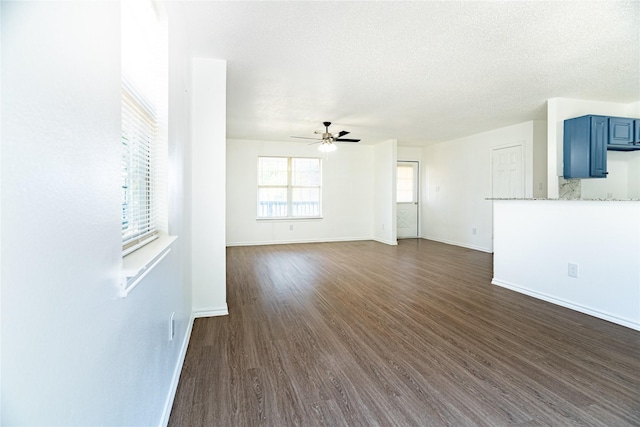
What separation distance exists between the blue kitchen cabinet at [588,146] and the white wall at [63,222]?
501cm

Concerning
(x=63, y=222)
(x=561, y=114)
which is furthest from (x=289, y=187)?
(x=63, y=222)

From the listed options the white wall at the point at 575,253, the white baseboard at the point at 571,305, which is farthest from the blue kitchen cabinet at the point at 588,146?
the white baseboard at the point at 571,305

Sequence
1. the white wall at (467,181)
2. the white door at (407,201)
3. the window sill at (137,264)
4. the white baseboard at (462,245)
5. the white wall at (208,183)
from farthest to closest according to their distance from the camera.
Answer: the white door at (407,201)
the white baseboard at (462,245)
the white wall at (467,181)
the white wall at (208,183)
the window sill at (137,264)

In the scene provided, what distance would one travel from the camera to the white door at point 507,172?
5645 millimetres

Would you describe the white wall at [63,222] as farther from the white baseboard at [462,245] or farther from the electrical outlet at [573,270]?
the white baseboard at [462,245]

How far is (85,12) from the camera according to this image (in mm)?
706

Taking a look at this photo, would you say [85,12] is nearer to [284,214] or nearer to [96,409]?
[96,409]

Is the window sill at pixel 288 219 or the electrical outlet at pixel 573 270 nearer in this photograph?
the electrical outlet at pixel 573 270

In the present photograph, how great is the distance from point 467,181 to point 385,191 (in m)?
1.78

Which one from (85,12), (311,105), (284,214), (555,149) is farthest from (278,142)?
(85,12)

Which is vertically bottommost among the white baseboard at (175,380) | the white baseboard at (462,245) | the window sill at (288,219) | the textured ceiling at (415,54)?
the white baseboard at (175,380)

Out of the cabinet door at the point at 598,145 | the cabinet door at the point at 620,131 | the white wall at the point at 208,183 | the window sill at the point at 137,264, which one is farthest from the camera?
the cabinet door at the point at 620,131

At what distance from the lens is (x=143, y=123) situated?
147 cm

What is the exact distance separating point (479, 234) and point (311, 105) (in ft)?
14.7
